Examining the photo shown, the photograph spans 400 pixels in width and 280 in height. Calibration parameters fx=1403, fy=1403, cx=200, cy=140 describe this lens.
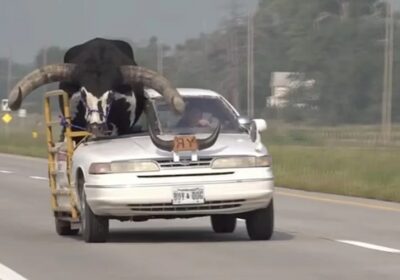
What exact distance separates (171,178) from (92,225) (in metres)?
1.18

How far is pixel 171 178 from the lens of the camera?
15.4 meters

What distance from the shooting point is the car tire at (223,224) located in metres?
17.6

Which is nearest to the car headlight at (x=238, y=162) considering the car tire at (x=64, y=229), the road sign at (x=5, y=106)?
the car tire at (x=64, y=229)

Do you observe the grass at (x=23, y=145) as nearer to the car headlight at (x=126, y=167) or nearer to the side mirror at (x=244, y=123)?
the side mirror at (x=244, y=123)

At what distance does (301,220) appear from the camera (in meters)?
20.5

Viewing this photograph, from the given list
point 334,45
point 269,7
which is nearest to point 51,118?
point 334,45

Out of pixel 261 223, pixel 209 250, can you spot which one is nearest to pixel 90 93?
pixel 209 250

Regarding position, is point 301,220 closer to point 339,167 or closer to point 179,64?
point 339,167

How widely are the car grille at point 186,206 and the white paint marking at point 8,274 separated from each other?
2065mm

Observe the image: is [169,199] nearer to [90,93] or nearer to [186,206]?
[186,206]

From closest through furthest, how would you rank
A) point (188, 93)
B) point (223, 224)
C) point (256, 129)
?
1. point (256, 129)
2. point (188, 93)
3. point (223, 224)

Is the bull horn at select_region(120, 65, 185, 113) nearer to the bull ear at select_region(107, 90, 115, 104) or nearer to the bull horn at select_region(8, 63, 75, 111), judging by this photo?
the bull ear at select_region(107, 90, 115, 104)

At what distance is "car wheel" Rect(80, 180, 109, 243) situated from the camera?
15805mm

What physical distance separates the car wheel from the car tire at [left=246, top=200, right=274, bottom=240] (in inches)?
66.3
